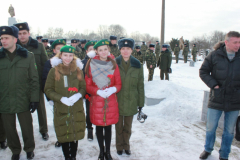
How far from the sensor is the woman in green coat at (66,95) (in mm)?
2459

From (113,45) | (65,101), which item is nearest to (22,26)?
→ (65,101)

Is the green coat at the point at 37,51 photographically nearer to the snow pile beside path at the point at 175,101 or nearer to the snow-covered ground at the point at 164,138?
the snow-covered ground at the point at 164,138

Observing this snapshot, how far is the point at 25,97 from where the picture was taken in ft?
9.12

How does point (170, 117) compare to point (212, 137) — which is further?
point (170, 117)

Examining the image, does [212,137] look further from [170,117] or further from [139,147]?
[170,117]

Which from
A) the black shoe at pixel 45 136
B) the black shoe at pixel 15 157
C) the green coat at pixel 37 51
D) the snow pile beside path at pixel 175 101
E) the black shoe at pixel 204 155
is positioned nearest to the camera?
the black shoe at pixel 15 157

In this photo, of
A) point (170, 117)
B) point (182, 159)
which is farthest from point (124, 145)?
point (170, 117)

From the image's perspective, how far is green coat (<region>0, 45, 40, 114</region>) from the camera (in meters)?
2.67

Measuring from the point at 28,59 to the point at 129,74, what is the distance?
65.6 inches

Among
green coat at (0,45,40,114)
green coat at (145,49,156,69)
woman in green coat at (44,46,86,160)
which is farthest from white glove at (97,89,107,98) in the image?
green coat at (145,49,156,69)

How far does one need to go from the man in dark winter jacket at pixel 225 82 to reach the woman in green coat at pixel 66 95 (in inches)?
81.8

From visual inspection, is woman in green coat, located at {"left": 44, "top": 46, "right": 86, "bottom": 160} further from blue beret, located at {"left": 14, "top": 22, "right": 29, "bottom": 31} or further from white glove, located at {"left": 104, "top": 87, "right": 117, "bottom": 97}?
blue beret, located at {"left": 14, "top": 22, "right": 29, "bottom": 31}

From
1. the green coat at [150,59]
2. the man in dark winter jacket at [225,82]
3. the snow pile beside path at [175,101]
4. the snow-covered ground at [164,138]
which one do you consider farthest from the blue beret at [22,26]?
the green coat at [150,59]

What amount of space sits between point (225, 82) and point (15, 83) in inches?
129
